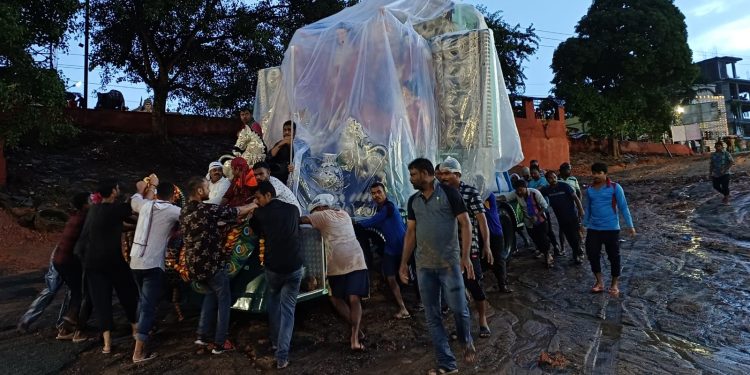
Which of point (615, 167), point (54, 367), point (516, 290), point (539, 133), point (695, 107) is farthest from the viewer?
point (695, 107)

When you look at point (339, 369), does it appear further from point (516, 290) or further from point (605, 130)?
point (605, 130)

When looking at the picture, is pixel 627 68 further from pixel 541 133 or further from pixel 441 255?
pixel 441 255

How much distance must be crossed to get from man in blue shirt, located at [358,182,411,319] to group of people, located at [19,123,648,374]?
1 centimetres

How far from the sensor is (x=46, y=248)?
32.0ft

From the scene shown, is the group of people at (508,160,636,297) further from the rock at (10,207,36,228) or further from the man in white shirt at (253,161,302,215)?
the rock at (10,207,36,228)

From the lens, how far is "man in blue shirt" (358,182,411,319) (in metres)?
5.15

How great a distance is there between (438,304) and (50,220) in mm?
9777

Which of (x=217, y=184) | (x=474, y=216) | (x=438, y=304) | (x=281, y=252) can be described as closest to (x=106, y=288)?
(x=217, y=184)

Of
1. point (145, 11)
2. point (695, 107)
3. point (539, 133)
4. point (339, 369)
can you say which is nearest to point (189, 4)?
point (145, 11)

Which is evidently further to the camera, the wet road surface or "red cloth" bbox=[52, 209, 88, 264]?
"red cloth" bbox=[52, 209, 88, 264]

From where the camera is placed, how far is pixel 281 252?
392 centimetres

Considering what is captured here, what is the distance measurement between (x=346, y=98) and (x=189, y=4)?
8.95m

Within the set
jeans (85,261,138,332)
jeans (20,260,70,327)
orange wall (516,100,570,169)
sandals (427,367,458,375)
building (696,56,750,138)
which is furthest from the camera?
building (696,56,750,138)

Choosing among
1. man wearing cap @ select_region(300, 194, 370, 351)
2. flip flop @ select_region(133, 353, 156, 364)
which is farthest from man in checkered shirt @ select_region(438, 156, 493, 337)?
flip flop @ select_region(133, 353, 156, 364)
